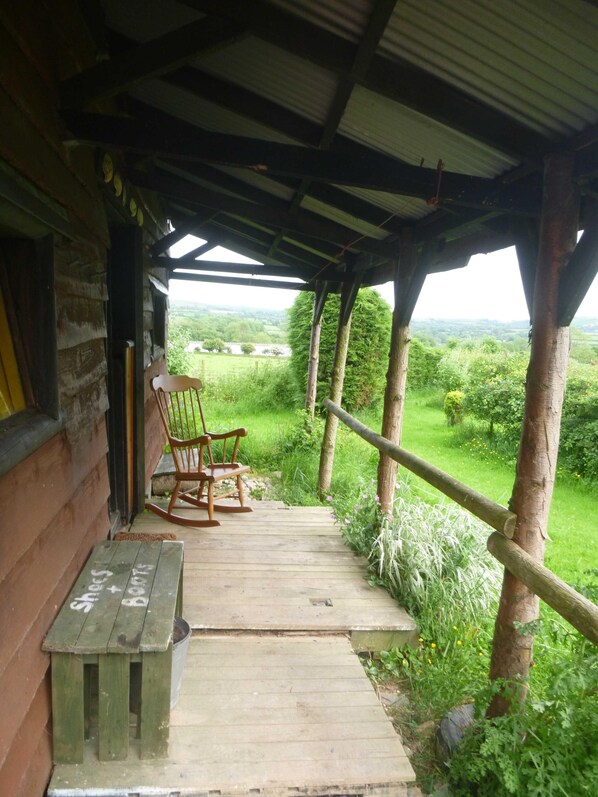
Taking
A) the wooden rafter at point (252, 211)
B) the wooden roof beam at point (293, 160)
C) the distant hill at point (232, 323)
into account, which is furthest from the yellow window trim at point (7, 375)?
the distant hill at point (232, 323)

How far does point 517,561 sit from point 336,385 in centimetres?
337

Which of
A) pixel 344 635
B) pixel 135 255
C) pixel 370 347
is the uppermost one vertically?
pixel 135 255

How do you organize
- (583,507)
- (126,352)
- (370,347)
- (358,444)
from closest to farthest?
(126,352) < (583,507) < (358,444) < (370,347)

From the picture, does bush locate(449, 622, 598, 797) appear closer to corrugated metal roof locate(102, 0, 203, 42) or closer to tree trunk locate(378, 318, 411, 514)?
tree trunk locate(378, 318, 411, 514)

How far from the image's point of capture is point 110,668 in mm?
1559

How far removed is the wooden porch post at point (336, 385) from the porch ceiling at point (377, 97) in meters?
1.75

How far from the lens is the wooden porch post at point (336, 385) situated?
4871mm

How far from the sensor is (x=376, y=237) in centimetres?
354

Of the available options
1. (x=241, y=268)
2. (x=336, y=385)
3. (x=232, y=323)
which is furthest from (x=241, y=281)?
(x=232, y=323)

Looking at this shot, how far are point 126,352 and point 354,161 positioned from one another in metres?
2.05

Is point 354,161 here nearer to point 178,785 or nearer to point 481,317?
point 178,785

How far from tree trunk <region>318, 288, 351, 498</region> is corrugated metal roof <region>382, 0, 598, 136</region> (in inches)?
130

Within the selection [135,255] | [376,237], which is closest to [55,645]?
[135,255]

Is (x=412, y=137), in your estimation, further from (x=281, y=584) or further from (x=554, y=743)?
(x=281, y=584)
